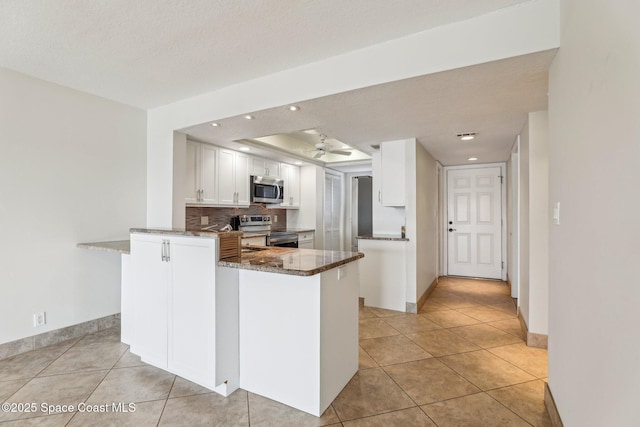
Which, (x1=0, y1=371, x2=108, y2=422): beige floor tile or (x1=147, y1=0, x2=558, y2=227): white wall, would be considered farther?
(x1=0, y1=371, x2=108, y2=422): beige floor tile

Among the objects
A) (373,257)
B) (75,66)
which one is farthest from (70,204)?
(373,257)

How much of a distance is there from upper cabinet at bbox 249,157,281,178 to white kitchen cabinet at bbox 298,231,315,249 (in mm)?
1213

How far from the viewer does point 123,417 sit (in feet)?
5.88

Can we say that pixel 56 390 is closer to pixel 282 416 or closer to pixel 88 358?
pixel 88 358

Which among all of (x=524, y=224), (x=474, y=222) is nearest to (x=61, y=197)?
(x=524, y=224)

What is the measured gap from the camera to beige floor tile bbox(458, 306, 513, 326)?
11.6 ft

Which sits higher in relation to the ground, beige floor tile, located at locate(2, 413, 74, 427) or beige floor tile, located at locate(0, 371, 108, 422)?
beige floor tile, located at locate(0, 371, 108, 422)

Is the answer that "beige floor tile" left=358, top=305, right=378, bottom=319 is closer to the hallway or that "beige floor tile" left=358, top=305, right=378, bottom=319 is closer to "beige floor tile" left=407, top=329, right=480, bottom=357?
the hallway

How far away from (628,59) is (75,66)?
3546mm

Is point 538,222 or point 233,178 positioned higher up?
point 233,178

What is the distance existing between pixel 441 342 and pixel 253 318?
193 centimetres

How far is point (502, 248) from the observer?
545 centimetres

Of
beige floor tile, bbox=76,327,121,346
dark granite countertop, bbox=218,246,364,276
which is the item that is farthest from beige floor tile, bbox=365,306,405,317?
beige floor tile, bbox=76,327,121,346

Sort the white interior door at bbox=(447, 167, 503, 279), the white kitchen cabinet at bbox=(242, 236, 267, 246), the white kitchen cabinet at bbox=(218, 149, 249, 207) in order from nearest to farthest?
1. the white kitchen cabinet at bbox=(218, 149, 249, 207)
2. the white kitchen cabinet at bbox=(242, 236, 267, 246)
3. the white interior door at bbox=(447, 167, 503, 279)
